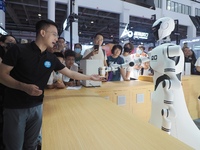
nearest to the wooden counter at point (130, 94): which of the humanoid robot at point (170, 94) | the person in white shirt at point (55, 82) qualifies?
the person in white shirt at point (55, 82)

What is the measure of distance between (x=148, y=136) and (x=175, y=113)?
107 centimetres

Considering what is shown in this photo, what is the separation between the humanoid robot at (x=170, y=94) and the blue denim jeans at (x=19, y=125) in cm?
128

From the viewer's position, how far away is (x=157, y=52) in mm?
1919

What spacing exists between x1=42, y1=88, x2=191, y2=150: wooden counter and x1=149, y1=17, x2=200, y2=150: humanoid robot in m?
0.73

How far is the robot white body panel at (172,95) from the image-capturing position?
69.9 inches

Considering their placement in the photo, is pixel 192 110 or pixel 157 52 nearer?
pixel 157 52

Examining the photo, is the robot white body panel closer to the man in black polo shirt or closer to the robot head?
the robot head

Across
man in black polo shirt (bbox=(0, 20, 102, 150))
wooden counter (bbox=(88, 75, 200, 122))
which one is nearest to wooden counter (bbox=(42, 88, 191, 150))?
man in black polo shirt (bbox=(0, 20, 102, 150))

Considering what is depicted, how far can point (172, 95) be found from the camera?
1764 millimetres

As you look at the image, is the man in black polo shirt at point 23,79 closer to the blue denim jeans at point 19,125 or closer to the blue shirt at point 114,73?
the blue denim jeans at point 19,125

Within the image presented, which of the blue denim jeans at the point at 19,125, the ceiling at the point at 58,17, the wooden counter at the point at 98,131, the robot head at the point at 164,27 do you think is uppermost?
the ceiling at the point at 58,17

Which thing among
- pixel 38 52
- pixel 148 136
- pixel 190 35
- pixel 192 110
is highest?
pixel 190 35

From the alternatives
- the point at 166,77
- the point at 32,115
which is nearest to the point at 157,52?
the point at 166,77

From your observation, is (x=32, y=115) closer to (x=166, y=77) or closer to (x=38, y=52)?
(x=38, y=52)
